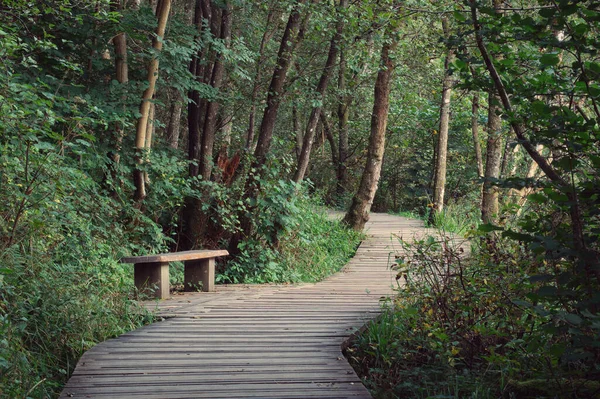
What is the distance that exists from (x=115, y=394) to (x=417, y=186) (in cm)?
2323

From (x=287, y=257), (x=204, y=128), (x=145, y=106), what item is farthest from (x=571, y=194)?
(x=204, y=128)

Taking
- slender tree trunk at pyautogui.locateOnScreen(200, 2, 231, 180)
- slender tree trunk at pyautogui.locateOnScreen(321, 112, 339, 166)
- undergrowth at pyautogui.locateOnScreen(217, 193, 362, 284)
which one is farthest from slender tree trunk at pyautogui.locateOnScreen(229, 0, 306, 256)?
slender tree trunk at pyautogui.locateOnScreen(321, 112, 339, 166)

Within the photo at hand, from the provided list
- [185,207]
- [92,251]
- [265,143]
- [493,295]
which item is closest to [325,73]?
[265,143]

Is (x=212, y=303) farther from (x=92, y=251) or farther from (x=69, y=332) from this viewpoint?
(x=69, y=332)

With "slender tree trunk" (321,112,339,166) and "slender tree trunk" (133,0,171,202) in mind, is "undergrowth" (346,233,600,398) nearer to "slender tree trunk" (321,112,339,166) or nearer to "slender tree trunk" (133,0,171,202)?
"slender tree trunk" (133,0,171,202)

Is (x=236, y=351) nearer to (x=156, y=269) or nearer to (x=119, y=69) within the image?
(x=156, y=269)

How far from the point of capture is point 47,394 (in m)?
4.86

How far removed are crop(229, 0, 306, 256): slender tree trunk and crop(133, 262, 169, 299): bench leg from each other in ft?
11.3

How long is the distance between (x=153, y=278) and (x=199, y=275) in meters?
1.23

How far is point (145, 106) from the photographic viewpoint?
38.0ft

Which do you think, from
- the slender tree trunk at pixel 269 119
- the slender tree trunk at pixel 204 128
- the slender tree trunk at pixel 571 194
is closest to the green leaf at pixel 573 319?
the slender tree trunk at pixel 571 194

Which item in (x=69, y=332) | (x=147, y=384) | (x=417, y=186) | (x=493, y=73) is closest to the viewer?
(x=493, y=73)

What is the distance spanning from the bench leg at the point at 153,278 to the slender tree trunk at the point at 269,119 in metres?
3.44

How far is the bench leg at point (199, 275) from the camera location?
9.62 meters
